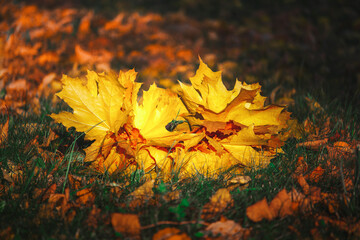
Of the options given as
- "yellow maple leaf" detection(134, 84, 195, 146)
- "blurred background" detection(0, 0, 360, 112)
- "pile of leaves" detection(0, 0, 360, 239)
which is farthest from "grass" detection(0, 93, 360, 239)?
"blurred background" detection(0, 0, 360, 112)

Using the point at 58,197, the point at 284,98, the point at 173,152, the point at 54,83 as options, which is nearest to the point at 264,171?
the point at 173,152

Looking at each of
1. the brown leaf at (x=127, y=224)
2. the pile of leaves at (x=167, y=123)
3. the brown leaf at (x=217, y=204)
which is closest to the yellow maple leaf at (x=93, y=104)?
the pile of leaves at (x=167, y=123)

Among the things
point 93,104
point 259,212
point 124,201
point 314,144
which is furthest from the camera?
point 314,144

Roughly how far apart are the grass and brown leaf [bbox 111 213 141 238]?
1.4 inches

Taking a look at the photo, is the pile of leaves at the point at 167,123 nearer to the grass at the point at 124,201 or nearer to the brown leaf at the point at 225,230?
the grass at the point at 124,201

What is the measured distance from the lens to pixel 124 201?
1.30 m

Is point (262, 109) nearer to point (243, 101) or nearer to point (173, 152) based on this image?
point (243, 101)

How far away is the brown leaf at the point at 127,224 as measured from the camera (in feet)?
3.63

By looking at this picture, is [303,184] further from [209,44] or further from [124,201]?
[209,44]

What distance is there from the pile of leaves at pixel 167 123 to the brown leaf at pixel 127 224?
29cm

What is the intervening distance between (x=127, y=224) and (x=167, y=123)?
489mm

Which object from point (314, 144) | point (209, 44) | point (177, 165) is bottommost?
point (209, 44)

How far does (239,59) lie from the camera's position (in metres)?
3.93

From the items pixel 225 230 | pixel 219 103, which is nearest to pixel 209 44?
pixel 219 103
